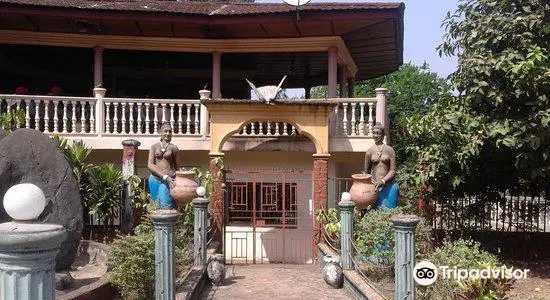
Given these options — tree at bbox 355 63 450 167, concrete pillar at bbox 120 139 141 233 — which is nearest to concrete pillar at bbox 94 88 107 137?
concrete pillar at bbox 120 139 141 233

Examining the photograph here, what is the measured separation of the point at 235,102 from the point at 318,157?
2000mm

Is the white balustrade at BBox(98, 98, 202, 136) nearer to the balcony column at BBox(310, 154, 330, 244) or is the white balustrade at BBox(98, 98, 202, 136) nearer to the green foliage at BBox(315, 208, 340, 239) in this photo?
the balcony column at BBox(310, 154, 330, 244)

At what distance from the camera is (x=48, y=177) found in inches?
267

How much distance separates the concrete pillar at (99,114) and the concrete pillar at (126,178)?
5.14 ft

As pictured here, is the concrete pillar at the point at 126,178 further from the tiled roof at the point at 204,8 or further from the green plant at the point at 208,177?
the tiled roof at the point at 204,8

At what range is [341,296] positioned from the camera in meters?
7.77

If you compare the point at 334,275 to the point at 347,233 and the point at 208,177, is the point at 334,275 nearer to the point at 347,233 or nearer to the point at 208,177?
the point at 347,233

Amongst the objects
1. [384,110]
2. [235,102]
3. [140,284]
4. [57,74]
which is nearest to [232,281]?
[140,284]

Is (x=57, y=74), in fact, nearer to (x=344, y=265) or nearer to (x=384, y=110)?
(x=384, y=110)

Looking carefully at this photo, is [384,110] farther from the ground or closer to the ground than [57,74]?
closer to the ground

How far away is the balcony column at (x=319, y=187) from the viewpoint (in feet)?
34.3

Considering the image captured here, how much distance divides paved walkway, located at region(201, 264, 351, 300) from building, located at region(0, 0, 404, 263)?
3.00ft

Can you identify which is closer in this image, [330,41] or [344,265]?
[344,265]

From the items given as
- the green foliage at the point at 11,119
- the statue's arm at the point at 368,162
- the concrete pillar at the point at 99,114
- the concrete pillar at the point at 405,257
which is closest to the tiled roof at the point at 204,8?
the concrete pillar at the point at 99,114
